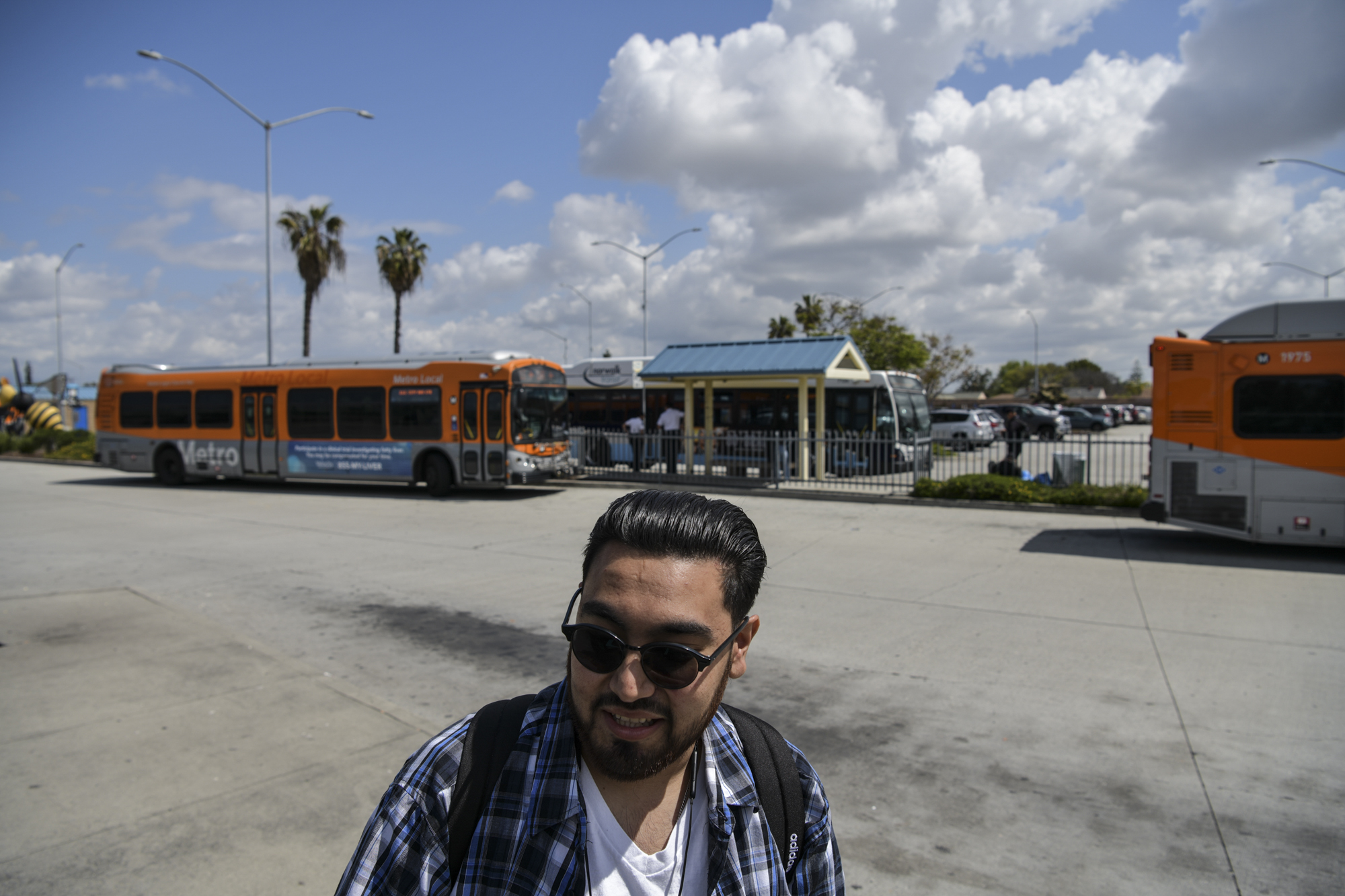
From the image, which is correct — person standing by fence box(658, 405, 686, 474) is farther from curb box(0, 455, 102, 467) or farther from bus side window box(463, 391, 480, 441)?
curb box(0, 455, 102, 467)

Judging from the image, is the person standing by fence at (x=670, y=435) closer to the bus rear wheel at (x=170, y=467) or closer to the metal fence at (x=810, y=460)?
the metal fence at (x=810, y=460)

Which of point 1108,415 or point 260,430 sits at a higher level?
point 1108,415

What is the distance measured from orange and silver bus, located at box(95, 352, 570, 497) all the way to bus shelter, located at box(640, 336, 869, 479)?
12.1 ft

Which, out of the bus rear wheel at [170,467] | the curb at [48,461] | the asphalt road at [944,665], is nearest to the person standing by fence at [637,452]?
the asphalt road at [944,665]

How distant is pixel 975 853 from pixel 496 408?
642 inches

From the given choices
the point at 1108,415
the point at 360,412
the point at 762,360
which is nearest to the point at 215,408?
the point at 360,412

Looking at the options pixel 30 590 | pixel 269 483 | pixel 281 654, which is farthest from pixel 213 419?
pixel 281 654

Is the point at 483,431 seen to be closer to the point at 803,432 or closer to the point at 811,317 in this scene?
the point at 803,432

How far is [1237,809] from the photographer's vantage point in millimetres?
4270

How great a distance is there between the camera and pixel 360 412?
803 inches

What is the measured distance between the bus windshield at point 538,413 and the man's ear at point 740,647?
1748cm

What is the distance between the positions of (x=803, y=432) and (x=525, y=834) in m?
20.0

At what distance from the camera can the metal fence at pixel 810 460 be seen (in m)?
18.9

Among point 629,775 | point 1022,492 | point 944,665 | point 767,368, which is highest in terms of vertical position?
point 767,368
